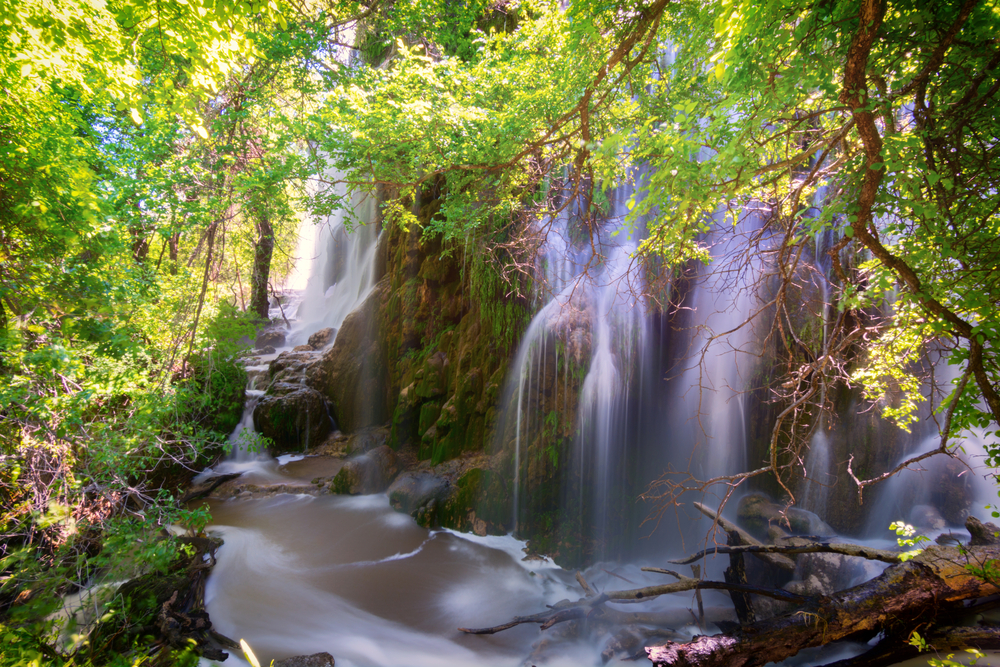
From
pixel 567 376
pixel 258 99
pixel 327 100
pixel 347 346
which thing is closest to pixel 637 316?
pixel 567 376

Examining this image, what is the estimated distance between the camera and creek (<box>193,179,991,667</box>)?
206 inches

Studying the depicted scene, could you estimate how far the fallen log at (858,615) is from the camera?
333cm

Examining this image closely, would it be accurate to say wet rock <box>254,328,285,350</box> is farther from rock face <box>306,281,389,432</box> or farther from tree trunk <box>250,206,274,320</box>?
rock face <box>306,281,389,432</box>

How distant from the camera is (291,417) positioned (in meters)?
10.0

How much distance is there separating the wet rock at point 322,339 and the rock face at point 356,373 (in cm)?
185

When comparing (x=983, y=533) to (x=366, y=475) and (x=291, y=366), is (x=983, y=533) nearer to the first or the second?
(x=366, y=475)

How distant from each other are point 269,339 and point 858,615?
16.4 meters

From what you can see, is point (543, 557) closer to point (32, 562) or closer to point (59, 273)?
point (32, 562)

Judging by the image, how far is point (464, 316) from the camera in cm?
879

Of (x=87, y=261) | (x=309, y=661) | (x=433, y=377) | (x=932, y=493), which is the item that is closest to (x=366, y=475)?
(x=433, y=377)

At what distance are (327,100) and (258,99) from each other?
941mm

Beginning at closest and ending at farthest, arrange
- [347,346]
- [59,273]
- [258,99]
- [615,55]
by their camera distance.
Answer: [615,55] → [59,273] → [258,99] → [347,346]

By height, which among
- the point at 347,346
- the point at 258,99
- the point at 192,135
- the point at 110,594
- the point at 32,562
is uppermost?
the point at 258,99

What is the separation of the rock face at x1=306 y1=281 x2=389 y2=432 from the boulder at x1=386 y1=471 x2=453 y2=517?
2.60 m
